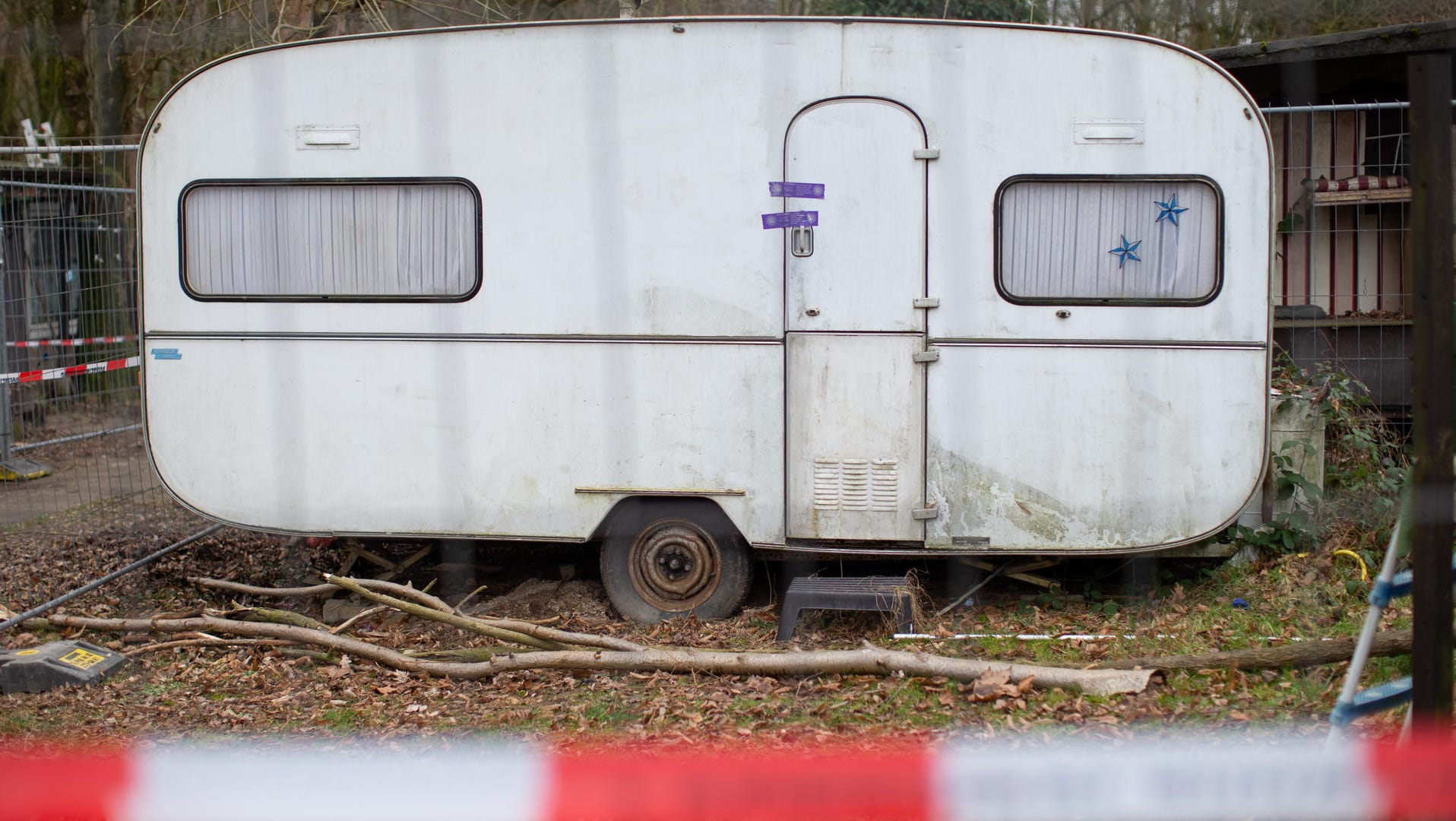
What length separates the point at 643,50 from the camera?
17.9ft

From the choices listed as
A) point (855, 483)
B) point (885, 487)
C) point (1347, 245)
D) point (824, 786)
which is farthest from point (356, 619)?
point (1347, 245)

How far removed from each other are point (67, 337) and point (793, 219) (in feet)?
30.6

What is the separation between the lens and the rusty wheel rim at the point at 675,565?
571 cm

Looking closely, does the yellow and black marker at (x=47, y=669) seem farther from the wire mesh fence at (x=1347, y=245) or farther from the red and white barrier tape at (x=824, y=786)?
the wire mesh fence at (x=1347, y=245)

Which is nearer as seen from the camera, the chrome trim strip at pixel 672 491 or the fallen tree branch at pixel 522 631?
the fallen tree branch at pixel 522 631

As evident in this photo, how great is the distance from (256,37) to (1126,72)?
862cm

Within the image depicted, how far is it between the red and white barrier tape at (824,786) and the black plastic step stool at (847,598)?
50.7 inches

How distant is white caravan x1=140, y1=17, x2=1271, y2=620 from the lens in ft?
17.4

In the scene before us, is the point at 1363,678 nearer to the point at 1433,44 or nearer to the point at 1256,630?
the point at 1256,630

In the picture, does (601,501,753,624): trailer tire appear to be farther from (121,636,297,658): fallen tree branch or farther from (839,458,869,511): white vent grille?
(121,636,297,658): fallen tree branch

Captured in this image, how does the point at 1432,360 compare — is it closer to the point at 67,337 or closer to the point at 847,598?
Answer: the point at 847,598

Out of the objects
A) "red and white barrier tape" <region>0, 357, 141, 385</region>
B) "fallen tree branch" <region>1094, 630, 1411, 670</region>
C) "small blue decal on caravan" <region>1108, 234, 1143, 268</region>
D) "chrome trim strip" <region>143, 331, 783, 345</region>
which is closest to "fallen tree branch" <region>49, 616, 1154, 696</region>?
"fallen tree branch" <region>1094, 630, 1411, 670</region>

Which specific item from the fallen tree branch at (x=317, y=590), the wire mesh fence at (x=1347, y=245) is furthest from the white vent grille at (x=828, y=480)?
the wire mesh fence at (x=1347, y=245)

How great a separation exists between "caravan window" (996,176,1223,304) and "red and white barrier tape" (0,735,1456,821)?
214cm
